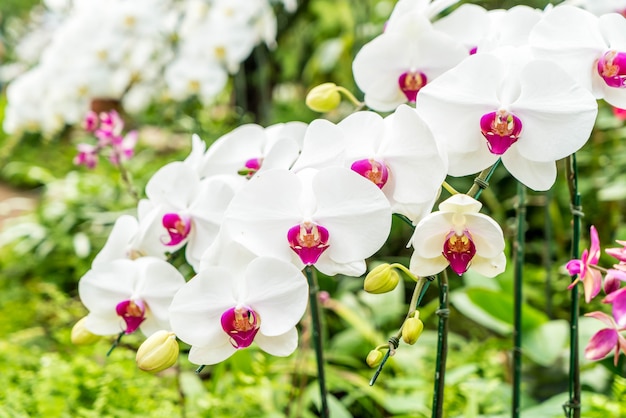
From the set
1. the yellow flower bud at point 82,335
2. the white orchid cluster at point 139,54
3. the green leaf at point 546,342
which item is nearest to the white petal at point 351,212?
the yellow flower bud at point 82,335

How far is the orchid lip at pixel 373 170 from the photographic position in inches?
16.3

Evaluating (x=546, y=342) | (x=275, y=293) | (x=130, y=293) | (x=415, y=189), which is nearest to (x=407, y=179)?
(x=415, y=189)

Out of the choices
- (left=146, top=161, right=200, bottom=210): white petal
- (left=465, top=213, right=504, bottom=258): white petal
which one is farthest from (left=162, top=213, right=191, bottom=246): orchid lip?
(left=465, top=213, right=504, bottom=258): white petal

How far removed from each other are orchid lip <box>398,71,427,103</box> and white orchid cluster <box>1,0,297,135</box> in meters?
0.96

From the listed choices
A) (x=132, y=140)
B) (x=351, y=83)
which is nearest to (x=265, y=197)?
(x=132, y=140)

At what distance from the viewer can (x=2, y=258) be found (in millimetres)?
1843

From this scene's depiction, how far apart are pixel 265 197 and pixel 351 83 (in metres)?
1.62

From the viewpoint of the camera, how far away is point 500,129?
39 cm

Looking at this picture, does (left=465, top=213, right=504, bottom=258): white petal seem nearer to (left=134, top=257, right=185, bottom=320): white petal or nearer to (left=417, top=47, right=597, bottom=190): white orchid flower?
(left=417, top=47, right=597, bottom=190): white orchid flower

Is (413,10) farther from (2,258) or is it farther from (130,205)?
(2,258)

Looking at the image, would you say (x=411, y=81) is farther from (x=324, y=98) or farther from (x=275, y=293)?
(x=275, y=293)

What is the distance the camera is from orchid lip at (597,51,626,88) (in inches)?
16.2

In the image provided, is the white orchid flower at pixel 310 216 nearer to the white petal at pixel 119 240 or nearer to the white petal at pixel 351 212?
the white petal at pixel 351 212

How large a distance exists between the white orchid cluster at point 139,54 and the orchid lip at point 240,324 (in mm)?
1067
